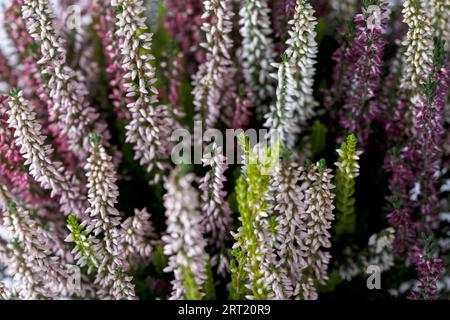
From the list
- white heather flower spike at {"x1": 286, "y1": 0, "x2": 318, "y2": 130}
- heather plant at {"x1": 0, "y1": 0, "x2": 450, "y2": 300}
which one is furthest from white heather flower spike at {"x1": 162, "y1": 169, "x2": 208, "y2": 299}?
white heather flower spike at {"x1": 286, "y1": 0, "x2": 318, "y2": 130}

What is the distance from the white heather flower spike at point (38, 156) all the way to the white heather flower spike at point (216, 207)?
0.14 m

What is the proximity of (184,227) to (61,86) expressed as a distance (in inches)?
10.6

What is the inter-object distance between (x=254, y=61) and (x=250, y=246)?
0.90ft

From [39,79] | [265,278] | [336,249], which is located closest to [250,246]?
[265,278]

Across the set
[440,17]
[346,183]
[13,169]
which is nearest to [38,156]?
[13,169]

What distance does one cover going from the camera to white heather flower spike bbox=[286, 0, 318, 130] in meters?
0.71

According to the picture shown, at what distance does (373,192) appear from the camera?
0.92m

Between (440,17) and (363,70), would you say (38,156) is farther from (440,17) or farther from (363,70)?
(440,17)

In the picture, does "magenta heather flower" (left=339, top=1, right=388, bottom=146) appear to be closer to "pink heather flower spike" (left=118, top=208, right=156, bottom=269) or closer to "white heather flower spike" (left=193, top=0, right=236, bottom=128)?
"white heather flower spike" (left=193, top=0, right=236, bottom=128)

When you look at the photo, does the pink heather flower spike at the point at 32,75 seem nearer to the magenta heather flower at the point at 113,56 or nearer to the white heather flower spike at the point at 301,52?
the magenta heather flower at the point at 113,56

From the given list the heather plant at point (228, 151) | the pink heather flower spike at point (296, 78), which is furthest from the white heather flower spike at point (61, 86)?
the pink heather flower spike at point (296, 78)

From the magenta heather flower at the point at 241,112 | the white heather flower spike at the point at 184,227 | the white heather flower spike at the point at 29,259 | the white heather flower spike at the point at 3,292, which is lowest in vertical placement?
the white heather flower spike at the point at 3,292

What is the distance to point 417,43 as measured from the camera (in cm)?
73

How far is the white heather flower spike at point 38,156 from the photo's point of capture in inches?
27.2
